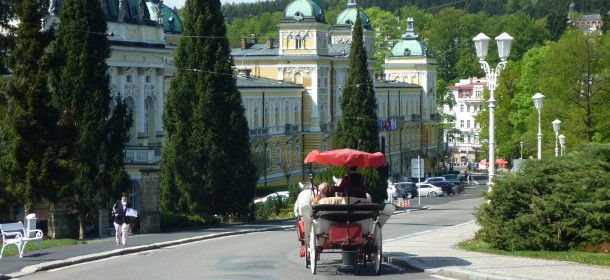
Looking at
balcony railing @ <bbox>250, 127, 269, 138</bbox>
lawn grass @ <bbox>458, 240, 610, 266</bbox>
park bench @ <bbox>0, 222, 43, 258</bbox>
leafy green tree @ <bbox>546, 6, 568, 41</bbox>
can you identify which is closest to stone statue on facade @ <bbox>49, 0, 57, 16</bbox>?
park bench @ <bbox>0, 222, 43, 258</bbox>

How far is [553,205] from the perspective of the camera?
27.8 meters

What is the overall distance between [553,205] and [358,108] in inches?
1918

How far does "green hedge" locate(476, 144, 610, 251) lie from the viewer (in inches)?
1081

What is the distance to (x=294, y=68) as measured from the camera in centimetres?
10638

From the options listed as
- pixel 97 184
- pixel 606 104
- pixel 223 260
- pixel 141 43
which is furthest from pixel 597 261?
pixel 606 104

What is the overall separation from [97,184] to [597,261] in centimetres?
1886

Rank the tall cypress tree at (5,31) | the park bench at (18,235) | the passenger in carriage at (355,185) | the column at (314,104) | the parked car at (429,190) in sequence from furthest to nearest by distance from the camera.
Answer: the column at (314,104), the parked car at (429,190), the tall cypress tree at (5,31), the park bench at (18,235), the passenger in carriage at (355,185)

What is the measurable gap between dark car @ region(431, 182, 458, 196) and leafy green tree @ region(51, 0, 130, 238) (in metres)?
52.0

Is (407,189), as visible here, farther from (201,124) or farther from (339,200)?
(339,200)

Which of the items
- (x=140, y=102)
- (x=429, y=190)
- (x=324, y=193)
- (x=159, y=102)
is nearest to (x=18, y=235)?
(x=324, y=193)

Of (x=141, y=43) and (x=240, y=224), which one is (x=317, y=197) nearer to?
(x=240, y=224)

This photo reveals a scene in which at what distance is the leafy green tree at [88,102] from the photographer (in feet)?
129

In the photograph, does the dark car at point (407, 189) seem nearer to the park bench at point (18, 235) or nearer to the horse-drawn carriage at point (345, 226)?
the park bench at point (18, 235)

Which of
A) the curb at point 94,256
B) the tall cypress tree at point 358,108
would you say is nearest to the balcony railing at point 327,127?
the tall cypress tree at point 358,108
